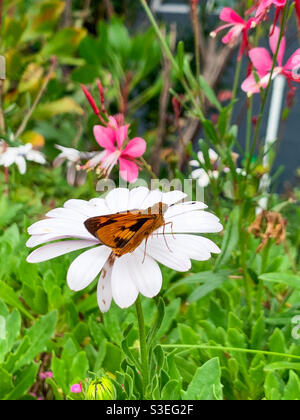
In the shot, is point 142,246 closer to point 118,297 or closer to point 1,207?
point 118,297

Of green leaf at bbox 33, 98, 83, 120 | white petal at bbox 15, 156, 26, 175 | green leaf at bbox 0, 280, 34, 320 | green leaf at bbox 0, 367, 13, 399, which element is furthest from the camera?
green leaf at bbox 33, 98, 83, 120

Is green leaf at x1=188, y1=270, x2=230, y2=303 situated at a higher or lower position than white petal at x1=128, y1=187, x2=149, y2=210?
lower

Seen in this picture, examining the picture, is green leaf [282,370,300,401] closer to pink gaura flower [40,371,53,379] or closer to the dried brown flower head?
the dried brown flower head

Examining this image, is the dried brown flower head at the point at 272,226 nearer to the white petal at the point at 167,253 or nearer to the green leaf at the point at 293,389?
the green leaf at the point at 293,389

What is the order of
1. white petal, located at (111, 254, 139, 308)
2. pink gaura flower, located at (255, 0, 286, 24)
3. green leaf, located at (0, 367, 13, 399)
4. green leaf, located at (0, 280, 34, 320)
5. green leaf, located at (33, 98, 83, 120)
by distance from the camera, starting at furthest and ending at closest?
green leaf, located at (33, 98, 83, 120), green leaf, located at (0, 280, 34, 320), green leaf, located at (0, 367, 13, 399), pink gaura flower, located at (255, 0, 286, 24), white petal, located at (111, 254, 139, 308)

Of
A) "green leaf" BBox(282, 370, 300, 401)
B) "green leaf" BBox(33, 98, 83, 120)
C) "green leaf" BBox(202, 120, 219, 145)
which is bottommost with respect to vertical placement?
"green leaf" BBox(282, 370, 300, 401)

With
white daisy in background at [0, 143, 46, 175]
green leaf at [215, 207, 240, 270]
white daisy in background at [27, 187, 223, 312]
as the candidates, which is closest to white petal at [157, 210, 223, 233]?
white daisy in background at [27, 187, 223, 312]

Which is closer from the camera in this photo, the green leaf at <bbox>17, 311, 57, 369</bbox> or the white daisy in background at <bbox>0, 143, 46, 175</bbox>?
the green leaf at <bbox>17, 311, 57, 369</bbox>

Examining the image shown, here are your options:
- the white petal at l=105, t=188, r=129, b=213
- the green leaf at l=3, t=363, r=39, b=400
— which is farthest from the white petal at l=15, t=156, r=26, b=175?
the white petal at l=105, t=188, r=129, b=213

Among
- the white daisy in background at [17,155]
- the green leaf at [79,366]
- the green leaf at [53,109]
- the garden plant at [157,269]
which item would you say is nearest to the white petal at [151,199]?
the garden plant at [157,269]
